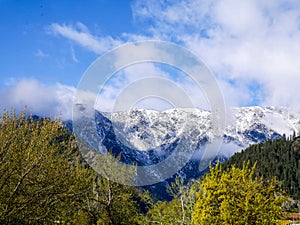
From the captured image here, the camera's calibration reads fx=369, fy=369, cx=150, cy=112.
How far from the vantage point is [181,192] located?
30203 mm

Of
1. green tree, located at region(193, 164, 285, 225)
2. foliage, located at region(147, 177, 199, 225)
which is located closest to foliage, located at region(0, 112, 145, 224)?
green tree, located at region(193, 164, 285, 225)

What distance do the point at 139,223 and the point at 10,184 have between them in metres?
20.1

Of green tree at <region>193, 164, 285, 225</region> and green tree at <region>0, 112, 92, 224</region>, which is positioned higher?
green tree at <region>193, 164, 285, 225</region>

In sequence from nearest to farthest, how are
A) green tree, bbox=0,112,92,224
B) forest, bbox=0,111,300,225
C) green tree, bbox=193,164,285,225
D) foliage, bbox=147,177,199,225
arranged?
green tree, bbox=0,112,92,224
forest, bbox=0,111,300,225
green tree, bbox=193,164,285,225
foliage, bbox=147,177,199,225

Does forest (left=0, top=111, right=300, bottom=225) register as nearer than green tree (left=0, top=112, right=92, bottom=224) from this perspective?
No

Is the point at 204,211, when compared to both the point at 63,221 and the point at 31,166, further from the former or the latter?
the point at 31,166

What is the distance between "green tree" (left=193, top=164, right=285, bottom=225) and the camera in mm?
25891

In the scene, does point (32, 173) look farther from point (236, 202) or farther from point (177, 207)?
point (177, 207)

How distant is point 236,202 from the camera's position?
26.7 metres

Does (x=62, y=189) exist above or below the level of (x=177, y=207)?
below

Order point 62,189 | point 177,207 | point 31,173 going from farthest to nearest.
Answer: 1. point 177,207
2. point 62,189
3. point 31,173

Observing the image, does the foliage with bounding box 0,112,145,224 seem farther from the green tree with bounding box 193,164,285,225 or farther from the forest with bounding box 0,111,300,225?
the green tree with bounding box 193,164,285,225

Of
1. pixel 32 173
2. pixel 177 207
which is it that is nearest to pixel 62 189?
pixel 32 173

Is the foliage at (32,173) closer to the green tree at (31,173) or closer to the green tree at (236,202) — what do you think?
the green tree at (31,173)
